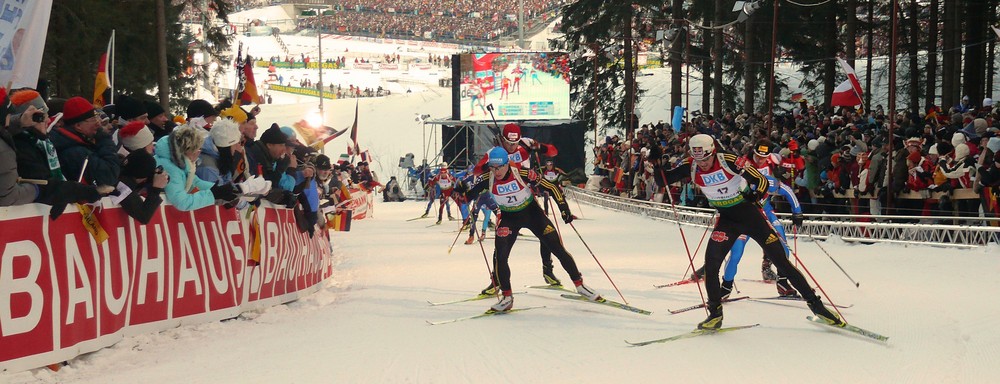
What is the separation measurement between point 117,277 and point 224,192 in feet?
6.33

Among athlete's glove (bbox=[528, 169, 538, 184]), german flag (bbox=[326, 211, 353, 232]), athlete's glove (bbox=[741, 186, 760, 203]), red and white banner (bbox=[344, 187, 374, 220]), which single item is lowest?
red and white banner (bbox=[344, 187, 374, 220])

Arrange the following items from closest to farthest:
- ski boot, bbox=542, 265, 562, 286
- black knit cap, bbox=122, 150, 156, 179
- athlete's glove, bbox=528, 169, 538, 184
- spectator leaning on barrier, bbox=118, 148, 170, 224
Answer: spectator leaning on barrier, bbox=118, 148, 170, 224, black knit cap, bbox=122, 150, 156, 179, athlete's glove, bbox=528, 169, 538, 184, ski boot, bbox=542, 265, 562, 286

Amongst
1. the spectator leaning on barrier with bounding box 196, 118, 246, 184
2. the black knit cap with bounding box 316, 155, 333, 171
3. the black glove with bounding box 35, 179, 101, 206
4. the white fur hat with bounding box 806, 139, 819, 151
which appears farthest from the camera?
the white fur hat with bounding box 806, 139, 819, 151

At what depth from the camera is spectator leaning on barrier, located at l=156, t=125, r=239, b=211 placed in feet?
30.9

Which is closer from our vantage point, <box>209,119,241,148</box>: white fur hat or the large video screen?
<box>209,119,241,148</box>: white fur hat

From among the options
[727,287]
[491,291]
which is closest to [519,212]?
[491,291]

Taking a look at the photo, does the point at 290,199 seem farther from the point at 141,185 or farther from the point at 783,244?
the point at 783,244

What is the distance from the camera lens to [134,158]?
29.0 feet

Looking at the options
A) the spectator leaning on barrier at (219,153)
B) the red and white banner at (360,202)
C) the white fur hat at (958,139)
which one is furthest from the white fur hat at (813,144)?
the red and white banner at (360,202)

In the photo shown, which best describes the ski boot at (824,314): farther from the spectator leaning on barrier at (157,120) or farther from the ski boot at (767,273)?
the spectator leaning on barrier at (157,120)

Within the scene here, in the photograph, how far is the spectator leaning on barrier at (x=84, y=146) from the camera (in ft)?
27.0

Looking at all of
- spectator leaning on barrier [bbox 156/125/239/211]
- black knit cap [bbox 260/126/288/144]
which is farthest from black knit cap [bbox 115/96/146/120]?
black knit cap [bbox 260/126/288/144]

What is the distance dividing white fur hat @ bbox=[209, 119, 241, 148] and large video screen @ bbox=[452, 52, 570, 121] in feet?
157

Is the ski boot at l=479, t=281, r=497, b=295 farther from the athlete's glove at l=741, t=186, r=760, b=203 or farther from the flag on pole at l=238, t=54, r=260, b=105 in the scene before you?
the flag on pole at l=238, t=54, r=260, b=105
